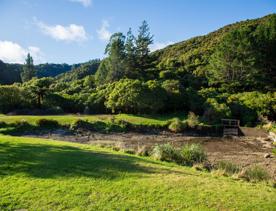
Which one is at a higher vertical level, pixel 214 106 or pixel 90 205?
pixel 214 106

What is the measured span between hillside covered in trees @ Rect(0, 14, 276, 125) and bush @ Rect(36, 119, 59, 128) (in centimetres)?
1014

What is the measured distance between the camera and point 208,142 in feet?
92.4

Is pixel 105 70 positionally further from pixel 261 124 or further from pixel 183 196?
pixel 183 196

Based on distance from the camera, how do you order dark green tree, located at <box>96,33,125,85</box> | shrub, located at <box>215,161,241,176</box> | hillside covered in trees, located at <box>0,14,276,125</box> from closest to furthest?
1. shrub, located at <box>215,161,241,176</box>
2. hillside covered in trees, located at <box>0,14,276,125</box>
3. dark green tree, located at <box>96,33,125,85</box>

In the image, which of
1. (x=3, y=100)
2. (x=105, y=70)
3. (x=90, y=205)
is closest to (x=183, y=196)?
(x=90, y=205)

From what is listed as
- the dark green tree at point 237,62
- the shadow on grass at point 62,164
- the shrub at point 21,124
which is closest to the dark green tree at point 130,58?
the dark green tree at point 237,62

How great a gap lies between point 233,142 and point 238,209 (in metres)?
21.8

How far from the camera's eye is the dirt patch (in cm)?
2199

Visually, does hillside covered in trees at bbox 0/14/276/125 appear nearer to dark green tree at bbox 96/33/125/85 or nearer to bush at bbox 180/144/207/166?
dark green tree at bbox 96/33/125/85

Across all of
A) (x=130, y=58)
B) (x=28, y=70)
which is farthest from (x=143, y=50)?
(x=28, y=70)

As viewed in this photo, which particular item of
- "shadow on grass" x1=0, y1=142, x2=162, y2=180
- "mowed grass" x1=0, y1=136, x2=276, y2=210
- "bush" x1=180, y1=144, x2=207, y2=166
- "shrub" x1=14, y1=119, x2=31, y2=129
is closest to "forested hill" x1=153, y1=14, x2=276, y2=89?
"shrub" x1=14, y1=119, x2=31, y2=129

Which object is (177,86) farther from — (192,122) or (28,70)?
(28,70)

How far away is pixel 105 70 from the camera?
60.4 meters

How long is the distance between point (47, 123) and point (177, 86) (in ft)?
66.1
